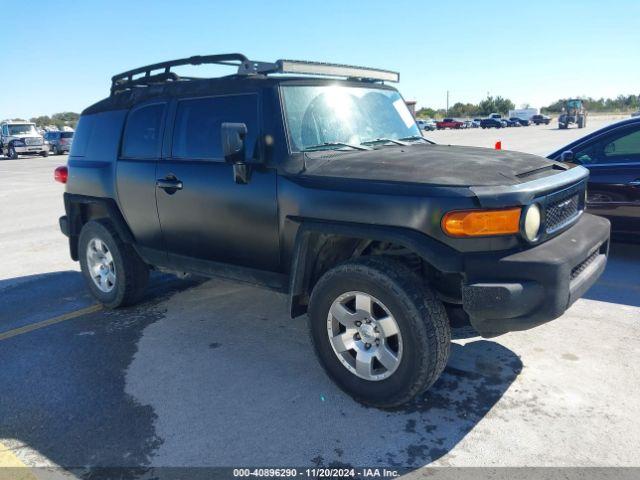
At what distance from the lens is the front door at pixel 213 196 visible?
3672 millimetres

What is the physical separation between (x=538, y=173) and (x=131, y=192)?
3321 mm

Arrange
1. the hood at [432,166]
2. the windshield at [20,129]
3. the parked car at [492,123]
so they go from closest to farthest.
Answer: the hood at [432,166] → the windshield at [20,129] → the parked car at [492,123]

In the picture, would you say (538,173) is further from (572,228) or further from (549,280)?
(549,280)

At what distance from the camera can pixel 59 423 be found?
3.17 meters

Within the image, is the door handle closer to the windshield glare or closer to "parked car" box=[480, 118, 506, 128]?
the windshield glare

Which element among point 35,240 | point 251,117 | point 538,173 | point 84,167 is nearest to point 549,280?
point 538,173

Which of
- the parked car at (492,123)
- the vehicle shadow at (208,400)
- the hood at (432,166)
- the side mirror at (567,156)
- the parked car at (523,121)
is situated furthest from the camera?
the parked car at (523,121)

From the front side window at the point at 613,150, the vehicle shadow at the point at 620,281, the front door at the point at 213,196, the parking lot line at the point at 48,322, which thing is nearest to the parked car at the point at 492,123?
the vehicle shadow at the point at 620,281

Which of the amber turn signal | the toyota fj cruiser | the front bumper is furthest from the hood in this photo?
the toyota fj cruiser

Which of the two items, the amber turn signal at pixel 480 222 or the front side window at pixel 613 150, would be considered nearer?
the amber turn signal at pixel 480 222

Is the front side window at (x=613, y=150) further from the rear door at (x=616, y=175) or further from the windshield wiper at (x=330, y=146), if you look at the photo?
the windshield wiper at (x=330, y=146)

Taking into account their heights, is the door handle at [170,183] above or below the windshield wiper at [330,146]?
below

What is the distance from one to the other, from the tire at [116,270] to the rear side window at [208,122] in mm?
1191

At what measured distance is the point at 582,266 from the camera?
10.8 ft
